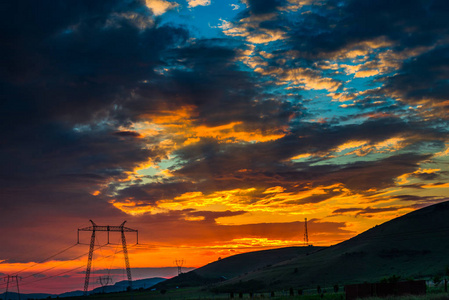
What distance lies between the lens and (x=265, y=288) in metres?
193

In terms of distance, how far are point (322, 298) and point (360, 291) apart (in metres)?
15.8

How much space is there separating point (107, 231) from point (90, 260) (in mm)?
13756

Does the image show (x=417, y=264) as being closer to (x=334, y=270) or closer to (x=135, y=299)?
(x=334, y=270)

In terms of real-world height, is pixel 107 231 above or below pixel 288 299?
above

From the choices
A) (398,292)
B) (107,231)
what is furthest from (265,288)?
(398,292)

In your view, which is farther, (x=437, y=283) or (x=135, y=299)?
(x=135, y=299)

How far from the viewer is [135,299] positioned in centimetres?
16225

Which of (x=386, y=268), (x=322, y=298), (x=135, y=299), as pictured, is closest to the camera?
(x=322, y=298)

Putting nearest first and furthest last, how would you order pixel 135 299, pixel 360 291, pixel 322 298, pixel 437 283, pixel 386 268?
pixel 360 291, pixel 322 298, pixel 437 283, pixel 135 299, pixel 386 268

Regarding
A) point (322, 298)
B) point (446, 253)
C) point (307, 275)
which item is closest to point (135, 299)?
point (307, 275)

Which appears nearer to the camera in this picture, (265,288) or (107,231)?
(107,231)

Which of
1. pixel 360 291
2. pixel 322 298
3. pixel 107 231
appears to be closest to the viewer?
pixel 360 291

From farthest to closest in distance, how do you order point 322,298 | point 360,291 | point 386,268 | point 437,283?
1. point 386,268
2. point 437,283
3. point 322,298
4. point 360,291

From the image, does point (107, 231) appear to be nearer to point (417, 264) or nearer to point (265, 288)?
point (265, 288)
